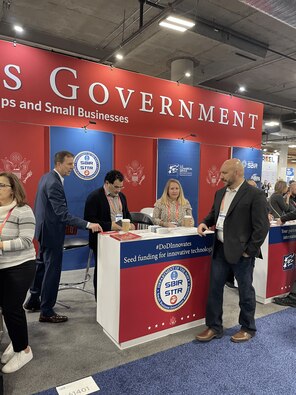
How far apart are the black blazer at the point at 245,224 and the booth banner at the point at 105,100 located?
2892 mm

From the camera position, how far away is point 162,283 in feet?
8.48

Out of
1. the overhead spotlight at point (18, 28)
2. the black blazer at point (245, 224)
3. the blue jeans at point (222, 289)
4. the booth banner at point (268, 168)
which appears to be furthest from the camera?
the booth banner at point (268, 168)

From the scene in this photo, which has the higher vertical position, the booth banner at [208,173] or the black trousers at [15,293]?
the booth banner at [208,173]

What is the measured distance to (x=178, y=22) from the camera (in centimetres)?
427

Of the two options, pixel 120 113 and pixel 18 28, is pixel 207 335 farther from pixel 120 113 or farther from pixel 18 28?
pixel 18 28

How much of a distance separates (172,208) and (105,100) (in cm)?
232

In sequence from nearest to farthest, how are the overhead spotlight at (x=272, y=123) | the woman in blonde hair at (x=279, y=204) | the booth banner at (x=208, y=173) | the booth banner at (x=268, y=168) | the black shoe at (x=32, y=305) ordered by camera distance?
the black shoe at (x=32, y=305), the woman in blonde hair at (x=279, y=204), the booth banner at (x=208, y=173), the overhead spotlight at (x=272, y=123), the booth banner at (x=268, y=168)

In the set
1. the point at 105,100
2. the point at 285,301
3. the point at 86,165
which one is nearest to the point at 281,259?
the point at 285,301

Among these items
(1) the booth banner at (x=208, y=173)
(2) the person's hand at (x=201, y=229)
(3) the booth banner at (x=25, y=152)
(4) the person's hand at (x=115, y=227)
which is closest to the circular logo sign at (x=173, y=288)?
(2) the person's hand at (x=201, y=229)

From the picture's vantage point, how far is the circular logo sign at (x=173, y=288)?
8.46 feet

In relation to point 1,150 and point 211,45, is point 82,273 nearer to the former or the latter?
point 1,150

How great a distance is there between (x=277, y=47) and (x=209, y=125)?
2300 millimetres

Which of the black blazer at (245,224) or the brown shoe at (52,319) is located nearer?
the black blazer at (245,224)

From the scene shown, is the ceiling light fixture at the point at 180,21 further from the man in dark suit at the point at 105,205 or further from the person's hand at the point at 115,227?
the person's hand at the point at 115,227
